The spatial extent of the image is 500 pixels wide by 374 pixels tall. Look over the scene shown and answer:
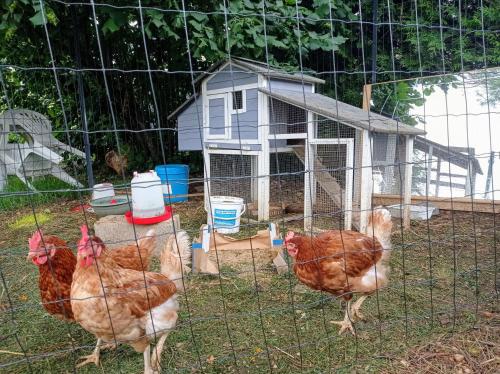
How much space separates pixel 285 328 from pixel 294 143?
8.94 ft

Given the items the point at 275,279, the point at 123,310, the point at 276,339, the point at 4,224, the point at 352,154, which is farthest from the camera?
the point at 4,224

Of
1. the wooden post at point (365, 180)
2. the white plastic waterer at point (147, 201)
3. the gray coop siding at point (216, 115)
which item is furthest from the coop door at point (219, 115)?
the wooden post at point (365, 180)

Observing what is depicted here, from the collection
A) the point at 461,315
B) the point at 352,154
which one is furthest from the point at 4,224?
the point at 461,315

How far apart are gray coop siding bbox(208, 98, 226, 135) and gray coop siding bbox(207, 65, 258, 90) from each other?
18 cm

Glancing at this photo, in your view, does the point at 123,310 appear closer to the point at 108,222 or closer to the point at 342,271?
the point at 342,271

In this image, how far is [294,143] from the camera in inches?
181

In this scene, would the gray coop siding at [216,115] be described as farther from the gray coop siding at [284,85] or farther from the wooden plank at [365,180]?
the wooden plank at [365,180]

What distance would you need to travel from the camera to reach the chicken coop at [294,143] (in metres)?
3.55

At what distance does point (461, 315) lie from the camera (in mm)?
2367

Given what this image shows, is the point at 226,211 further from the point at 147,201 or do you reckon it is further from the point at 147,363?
the point at 147,363

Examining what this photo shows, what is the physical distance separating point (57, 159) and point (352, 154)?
4.40m

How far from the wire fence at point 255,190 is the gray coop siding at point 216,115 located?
37 millimetres

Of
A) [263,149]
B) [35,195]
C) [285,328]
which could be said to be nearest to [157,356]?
[285,328]

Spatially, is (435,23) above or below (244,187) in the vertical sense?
above
